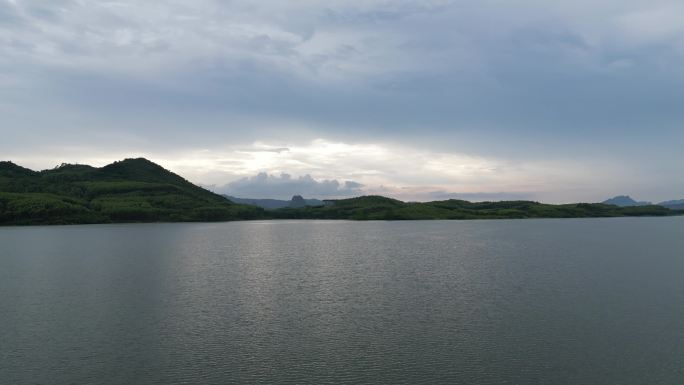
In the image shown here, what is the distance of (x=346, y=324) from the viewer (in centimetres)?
4509

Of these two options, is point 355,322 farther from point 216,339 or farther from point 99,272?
point 99,272

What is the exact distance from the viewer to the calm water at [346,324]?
108 feet

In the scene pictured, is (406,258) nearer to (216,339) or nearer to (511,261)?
(511,261)

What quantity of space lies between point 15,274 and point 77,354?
56769mm

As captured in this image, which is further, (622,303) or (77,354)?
(622,303)

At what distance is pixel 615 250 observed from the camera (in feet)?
389

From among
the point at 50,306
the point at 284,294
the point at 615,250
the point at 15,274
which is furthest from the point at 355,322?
the point at 615,250

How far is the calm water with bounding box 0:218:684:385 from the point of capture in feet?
108

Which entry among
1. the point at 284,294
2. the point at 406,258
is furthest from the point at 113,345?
the point at 406,258

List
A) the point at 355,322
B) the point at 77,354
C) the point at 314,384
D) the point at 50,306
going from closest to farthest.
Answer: the point at 314,384, the point at 77,354, the point at 355,322, the point at 50,306

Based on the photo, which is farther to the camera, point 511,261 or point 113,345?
point 511,261

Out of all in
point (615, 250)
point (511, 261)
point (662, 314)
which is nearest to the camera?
point (662, 314)

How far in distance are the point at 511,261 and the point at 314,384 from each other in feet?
→ 243

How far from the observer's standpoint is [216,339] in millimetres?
40500
